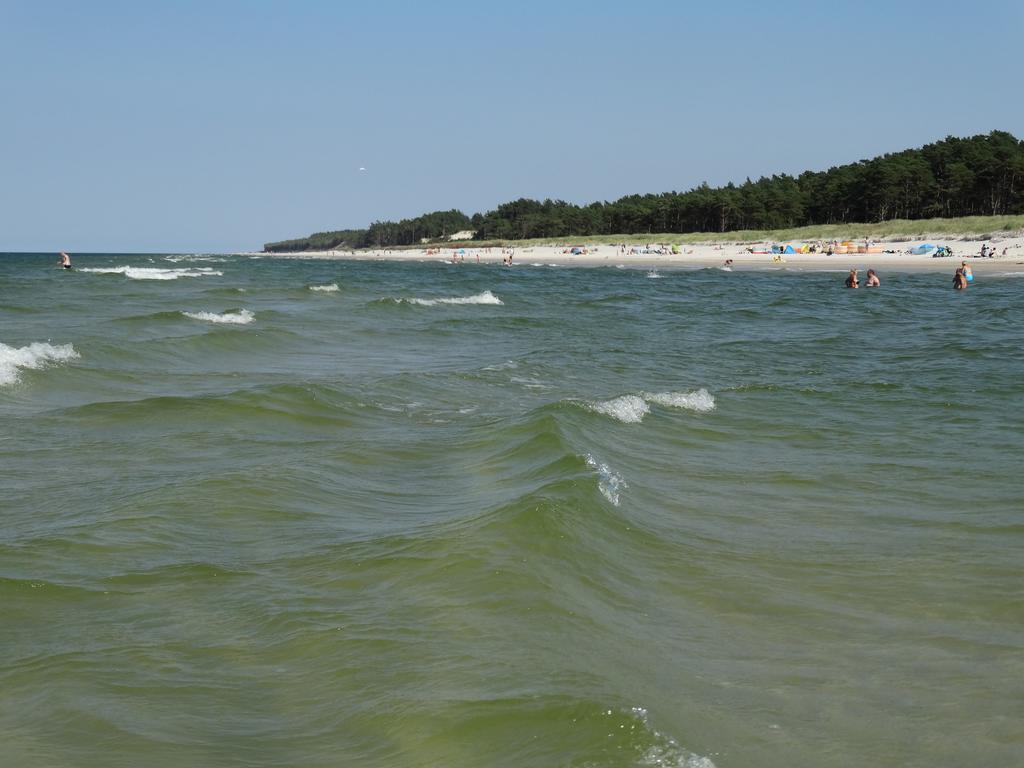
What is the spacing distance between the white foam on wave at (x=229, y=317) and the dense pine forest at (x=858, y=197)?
7691 cm

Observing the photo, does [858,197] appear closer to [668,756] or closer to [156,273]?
[156,273]

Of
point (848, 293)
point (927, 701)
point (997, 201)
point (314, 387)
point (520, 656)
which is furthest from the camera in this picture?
point (997, 201)

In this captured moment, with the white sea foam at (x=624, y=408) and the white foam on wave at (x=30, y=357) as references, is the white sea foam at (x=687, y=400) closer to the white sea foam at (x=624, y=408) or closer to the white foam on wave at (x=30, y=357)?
the white sea foam at (x=624, y=408)

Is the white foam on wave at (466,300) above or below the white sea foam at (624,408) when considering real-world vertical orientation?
above

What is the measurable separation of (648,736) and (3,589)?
4220mm

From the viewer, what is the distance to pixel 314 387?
46.8 ft

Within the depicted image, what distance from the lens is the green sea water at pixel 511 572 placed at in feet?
14.0

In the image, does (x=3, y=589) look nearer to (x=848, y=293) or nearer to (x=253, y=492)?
(x=253, y=492)

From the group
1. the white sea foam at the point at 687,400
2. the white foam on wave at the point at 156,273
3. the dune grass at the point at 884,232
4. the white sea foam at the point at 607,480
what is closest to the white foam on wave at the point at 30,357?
the white sea foam at the point at 687,400

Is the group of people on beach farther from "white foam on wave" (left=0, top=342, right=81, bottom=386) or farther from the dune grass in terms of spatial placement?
the dune grass

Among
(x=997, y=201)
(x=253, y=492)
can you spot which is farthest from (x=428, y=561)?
(x=997, y=201)

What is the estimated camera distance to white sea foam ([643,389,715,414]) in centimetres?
1298

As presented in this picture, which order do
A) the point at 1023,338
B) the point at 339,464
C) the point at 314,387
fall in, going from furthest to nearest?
the point at 1023,338 → the point at 314,387 → the point at 339,464

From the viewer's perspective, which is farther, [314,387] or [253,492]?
[314,387]
